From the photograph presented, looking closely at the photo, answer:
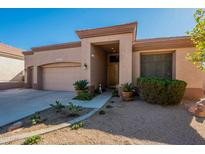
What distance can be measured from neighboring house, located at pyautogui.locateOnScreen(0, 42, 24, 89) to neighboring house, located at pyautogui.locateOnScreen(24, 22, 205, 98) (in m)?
3.58

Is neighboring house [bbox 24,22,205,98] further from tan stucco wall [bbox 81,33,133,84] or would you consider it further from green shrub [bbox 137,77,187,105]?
green shrub [bbox 137,77,187,105]

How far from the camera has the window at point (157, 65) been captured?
7.39 metres

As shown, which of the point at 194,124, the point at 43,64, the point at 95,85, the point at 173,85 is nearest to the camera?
the point at 194,124

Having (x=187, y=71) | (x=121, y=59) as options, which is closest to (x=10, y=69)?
(x=121, y=59)

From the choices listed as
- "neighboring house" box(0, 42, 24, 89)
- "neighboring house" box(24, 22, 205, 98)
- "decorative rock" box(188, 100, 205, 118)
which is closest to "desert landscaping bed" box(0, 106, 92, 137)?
"neighboring house" box(24, 22, 205, 98)

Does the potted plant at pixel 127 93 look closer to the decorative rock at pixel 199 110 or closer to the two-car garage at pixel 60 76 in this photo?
the decorative rock at pixel 199 110

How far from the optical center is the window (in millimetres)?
7395

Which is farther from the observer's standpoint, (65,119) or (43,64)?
(43,64)

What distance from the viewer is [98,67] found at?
358 inches
